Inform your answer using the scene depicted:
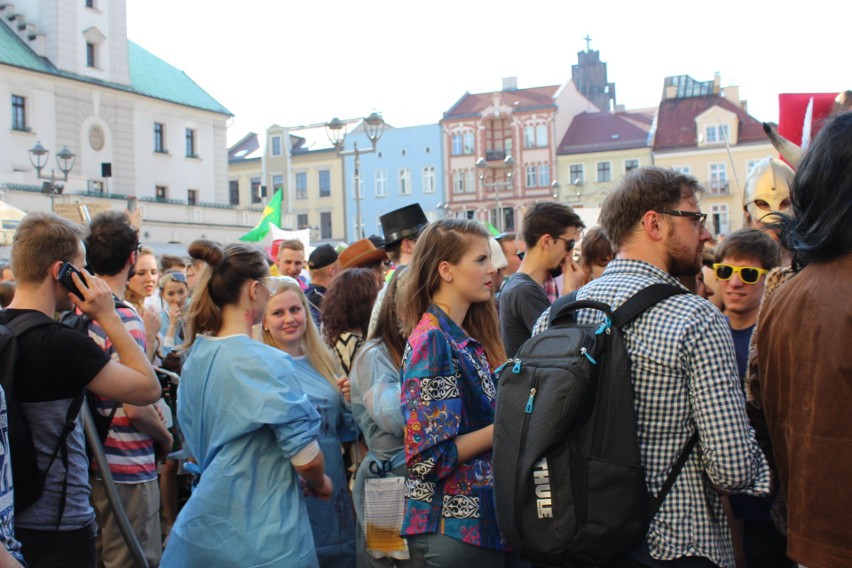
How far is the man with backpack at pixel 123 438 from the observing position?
4859 millimetres

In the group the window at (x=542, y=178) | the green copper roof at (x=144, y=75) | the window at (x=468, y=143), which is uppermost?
the green copper roof at (x=144, y=75)

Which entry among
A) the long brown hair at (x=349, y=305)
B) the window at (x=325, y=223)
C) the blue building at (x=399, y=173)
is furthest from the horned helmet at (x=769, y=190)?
the window at (x=325, y=223)

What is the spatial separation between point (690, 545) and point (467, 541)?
3.28ft

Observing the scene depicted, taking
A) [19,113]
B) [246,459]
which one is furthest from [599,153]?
[246,459]

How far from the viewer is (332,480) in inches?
177

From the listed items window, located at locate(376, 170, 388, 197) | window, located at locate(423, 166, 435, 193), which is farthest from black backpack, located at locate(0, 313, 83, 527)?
window, located at locate(376, 170, 388, 197)

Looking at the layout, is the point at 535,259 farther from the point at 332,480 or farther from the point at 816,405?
the point at 816,405

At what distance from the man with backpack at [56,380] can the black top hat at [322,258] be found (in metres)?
4.52

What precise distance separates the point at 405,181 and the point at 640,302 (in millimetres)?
64073

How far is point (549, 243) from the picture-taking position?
5.72 m

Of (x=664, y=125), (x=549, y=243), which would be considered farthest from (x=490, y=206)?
(x=549, y=243)

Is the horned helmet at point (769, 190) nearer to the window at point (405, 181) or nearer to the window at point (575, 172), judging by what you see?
the window at point (575, 172)

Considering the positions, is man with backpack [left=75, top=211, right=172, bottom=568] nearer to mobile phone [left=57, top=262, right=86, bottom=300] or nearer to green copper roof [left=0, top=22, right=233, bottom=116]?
mobile phone [left=57, top=262, right=86, bottom=300]

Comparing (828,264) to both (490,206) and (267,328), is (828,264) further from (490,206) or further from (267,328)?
(490,206)
